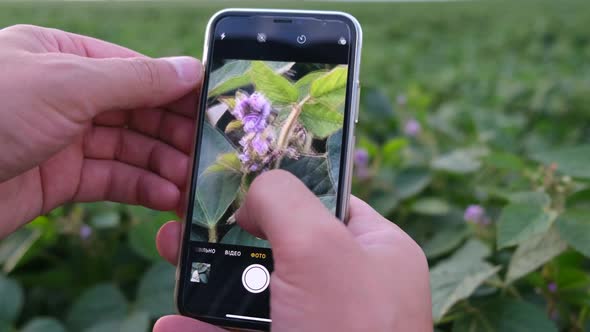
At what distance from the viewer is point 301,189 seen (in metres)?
0.69

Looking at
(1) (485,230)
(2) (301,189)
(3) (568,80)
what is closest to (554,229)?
(1) (485,230)

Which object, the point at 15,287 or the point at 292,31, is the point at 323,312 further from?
the point at 15,287

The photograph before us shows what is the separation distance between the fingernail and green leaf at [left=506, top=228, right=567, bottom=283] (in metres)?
0.58

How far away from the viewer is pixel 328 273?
0.62m

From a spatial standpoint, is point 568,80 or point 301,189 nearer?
point 301,189

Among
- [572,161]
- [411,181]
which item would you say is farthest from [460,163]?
[572,161]

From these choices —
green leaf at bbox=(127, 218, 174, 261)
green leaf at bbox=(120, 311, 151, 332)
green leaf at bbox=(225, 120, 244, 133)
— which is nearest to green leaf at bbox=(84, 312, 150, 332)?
green leaf at bbox=(120, 311, 151, 332)

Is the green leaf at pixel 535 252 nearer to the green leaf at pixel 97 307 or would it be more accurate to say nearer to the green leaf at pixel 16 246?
the green leaf at pixel 97 307

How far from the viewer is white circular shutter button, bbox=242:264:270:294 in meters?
0.92

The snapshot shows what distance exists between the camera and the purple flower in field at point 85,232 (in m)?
1.31

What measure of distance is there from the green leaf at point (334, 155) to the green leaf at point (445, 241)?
1.26ft

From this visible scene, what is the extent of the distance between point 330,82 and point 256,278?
0.32 meters

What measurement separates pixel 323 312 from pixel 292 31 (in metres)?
0.54

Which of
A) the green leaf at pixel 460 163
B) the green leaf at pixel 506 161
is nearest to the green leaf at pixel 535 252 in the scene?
the green leaf at pixel 506 161
